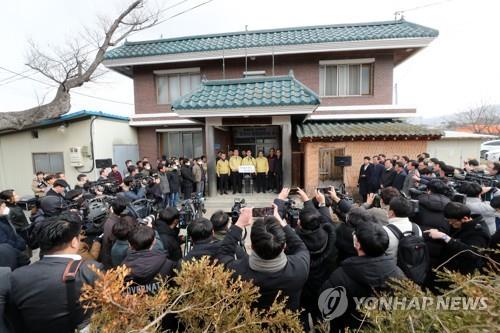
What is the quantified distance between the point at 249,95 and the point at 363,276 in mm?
5914

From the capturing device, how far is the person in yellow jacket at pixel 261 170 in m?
8.23

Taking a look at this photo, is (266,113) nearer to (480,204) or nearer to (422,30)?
(480,204)

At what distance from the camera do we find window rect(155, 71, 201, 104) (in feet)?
37.5

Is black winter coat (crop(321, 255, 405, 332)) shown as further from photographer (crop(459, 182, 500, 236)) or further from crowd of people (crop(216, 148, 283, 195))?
crowd of people (crop(216, 148, 283, 195))

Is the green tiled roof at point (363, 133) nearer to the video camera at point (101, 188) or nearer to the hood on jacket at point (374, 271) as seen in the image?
the video camera at point (101, 188)

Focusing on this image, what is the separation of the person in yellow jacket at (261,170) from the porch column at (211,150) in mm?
1536

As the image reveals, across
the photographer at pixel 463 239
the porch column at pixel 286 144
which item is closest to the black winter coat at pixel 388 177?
the porch column at pixel 286 144

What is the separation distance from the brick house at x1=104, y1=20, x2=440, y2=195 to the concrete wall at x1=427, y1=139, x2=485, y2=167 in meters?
5.22

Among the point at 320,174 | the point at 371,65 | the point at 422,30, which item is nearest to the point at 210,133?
the point at 320,174

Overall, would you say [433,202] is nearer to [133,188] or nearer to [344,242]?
[344,242]

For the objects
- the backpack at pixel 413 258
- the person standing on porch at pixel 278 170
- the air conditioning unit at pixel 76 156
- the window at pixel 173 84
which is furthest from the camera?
the window at pixel 173 84

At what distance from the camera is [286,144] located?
7.27 m

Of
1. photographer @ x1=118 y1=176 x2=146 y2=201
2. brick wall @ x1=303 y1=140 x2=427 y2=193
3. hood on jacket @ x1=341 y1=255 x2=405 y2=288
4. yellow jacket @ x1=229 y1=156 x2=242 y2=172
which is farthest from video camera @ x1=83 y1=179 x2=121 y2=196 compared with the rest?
brick wall @ x1=303 y1=140 x2=427 y2=193

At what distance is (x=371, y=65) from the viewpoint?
34.3 ft
